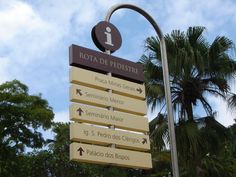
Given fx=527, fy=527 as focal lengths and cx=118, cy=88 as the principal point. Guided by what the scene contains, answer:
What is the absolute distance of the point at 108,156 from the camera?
9.13 metres

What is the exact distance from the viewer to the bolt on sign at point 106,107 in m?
8.97

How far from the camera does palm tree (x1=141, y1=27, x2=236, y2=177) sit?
621 inches

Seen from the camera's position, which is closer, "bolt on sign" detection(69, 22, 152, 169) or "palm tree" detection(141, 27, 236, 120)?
"bolt on sign" detection(69, 22, 152, 169)

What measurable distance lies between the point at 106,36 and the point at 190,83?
6397 millimetres

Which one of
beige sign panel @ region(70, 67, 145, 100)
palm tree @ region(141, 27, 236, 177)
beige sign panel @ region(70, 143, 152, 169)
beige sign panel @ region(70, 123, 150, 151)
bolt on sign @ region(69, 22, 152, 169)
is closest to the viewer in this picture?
beige sign panel @ region(70, 143, 152, 169)

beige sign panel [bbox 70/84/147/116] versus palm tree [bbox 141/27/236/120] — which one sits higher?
palm tree [bbox 141/27/236/120]

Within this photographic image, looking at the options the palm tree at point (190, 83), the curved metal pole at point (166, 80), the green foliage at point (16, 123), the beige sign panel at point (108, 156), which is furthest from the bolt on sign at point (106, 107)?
the green foliage at point (16, 123)

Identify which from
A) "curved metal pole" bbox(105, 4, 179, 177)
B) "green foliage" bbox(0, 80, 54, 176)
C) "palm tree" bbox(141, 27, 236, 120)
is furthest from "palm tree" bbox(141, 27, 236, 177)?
"green foliage" bbox(0, 80, 54, 176)

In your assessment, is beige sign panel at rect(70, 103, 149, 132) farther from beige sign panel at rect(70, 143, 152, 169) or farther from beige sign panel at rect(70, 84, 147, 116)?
beige sign panel at rect(70, 143, 152, 169)

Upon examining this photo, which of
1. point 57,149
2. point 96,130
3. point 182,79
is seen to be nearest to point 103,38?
point 96,130

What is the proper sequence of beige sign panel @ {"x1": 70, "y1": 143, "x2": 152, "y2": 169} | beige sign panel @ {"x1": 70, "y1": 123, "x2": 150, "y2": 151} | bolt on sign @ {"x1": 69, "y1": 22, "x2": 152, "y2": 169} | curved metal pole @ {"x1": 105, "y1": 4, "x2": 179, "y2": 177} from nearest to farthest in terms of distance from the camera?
beige sign panel @ {"x1": 70, "y1": 143, "x2": 152, "y2": 169}, beige sign panel @ {"x1": 70, "y1": 123, "x2": 150, "y2": 151}, bolt on sign @ {"x1": 69, "y1": 22, "x2": 152, "y2": 169}, curved metal pole @ {"x1": 105, "y1": 4, "x2": 179, "y2": 177}

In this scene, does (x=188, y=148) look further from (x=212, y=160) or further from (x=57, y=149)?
→ (x=57, y=149)

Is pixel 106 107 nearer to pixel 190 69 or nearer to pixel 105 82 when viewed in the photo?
pixel 105 82

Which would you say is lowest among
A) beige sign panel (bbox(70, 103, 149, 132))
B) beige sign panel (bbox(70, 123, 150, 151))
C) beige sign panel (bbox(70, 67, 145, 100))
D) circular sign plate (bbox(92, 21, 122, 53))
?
beige sign panel (bbox(70, 123, 150, 151))
